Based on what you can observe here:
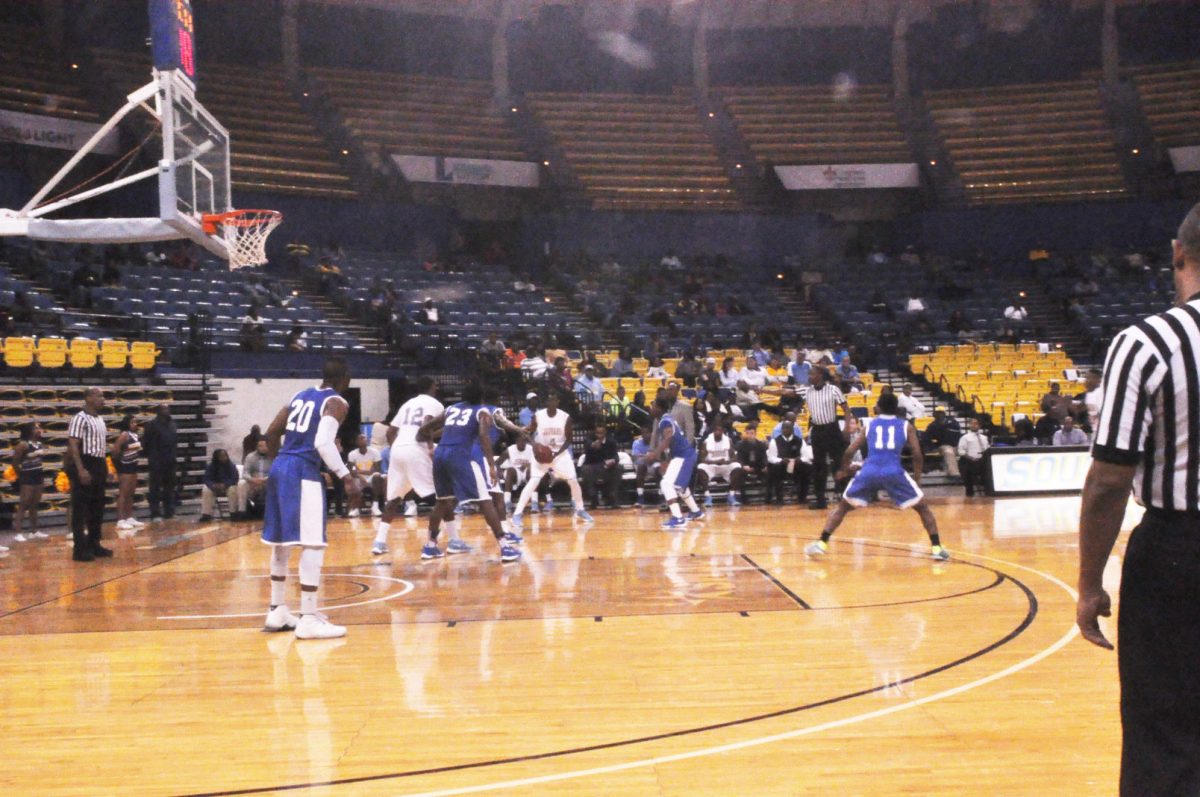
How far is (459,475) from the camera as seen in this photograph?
10844mm

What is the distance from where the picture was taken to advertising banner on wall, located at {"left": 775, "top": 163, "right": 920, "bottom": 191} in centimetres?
3244

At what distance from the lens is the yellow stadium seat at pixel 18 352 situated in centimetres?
1694

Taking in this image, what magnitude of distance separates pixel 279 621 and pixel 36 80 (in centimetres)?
2404

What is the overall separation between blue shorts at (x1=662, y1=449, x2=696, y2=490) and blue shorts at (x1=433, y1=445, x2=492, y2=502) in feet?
→ 13.2

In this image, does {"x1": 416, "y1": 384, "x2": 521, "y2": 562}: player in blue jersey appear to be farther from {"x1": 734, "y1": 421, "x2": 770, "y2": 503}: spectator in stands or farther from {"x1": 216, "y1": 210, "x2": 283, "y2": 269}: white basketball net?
{"x1": 734, "y1": 421, "x2": 770, "y2": 503}: spectator in stands

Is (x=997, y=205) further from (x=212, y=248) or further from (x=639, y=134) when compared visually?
(x=212, y=248)

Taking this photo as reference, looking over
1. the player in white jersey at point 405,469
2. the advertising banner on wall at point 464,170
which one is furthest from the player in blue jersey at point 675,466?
the advertising banner on wall at point 464,170

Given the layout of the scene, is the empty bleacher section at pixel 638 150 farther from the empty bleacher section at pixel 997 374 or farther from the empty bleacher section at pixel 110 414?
the empty bleacher section at pixel 110 414

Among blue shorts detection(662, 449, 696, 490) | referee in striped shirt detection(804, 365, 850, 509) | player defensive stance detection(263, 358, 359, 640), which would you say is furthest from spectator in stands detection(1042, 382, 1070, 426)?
player defensive stance detection(263, 358, 359, 640)

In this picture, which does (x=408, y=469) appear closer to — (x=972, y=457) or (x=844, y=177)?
(x=972, y=457)

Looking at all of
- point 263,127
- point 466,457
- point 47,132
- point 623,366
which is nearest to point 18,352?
point 466,457

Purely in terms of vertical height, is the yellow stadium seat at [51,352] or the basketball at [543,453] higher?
the yellow stadium seat at [51,352]

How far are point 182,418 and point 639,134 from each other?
18.5m

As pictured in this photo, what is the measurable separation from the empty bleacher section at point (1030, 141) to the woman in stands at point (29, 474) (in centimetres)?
2581
